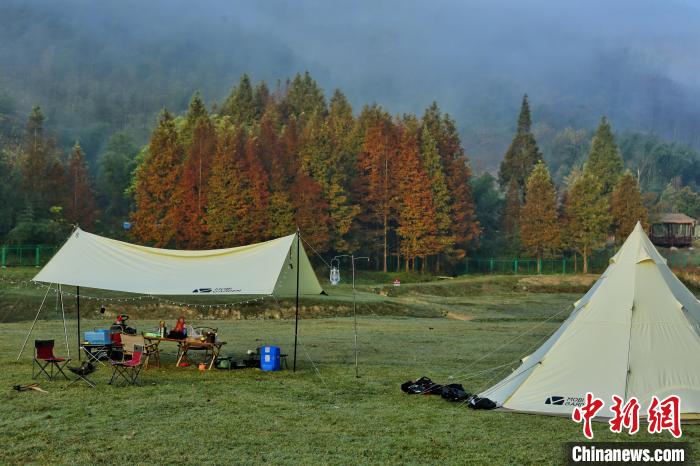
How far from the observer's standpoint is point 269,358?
61.4 feet

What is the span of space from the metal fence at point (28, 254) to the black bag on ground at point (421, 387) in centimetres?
4530

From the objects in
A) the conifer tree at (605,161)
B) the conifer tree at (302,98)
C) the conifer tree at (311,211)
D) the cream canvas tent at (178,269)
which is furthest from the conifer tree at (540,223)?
the cream canvas tent at (178,269)

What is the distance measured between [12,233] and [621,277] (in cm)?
5672

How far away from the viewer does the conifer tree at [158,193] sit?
60.7 meters

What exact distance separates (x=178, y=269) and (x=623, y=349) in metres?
10.9

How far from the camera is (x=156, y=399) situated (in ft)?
49.2

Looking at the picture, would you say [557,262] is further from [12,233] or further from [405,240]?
[12,233]

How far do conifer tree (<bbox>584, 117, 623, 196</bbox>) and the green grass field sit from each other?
71644 mm

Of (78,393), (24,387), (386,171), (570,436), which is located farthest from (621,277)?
(386,171)

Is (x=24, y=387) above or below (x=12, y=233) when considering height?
below

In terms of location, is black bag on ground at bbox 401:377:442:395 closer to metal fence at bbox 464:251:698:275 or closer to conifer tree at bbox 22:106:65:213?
conifer tree at bbox 22:106:65:213
